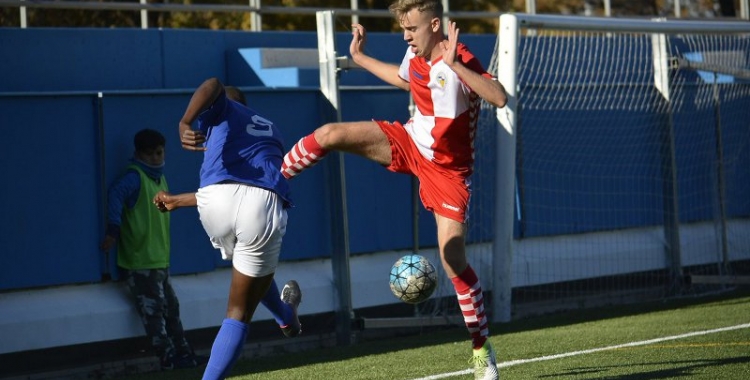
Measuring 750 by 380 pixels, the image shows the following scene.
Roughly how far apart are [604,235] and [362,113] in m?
3.74

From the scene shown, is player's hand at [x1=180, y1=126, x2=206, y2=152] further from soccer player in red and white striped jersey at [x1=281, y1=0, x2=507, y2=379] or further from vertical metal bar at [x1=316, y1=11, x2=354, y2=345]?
vertical metal bar at [x1=316, y1=11, x2=354, y2=345]

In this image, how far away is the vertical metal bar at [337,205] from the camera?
11281mm

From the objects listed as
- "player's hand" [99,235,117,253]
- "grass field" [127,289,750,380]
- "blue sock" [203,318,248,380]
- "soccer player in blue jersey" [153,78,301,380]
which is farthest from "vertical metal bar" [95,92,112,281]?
"blue sock" [203,318,248,380]

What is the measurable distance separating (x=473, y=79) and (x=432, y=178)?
0.80m

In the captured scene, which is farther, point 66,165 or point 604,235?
point 604,235

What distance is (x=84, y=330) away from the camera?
9680 millimetres

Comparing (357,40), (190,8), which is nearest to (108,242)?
(357,40)

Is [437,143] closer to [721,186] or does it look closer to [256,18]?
[256,18]

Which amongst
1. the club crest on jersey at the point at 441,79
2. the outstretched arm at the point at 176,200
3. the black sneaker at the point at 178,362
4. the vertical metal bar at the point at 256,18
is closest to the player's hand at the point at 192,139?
the outstretched arm at the point at 176,200

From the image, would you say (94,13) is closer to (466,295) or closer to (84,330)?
(84,330)

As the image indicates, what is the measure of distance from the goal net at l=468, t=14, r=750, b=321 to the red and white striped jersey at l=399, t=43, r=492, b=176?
4186 millimetres

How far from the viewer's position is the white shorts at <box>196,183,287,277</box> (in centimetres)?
661

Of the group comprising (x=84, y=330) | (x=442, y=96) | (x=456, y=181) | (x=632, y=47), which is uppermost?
(x=632, y=47)

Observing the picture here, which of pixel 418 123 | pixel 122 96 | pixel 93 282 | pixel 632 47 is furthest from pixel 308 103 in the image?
pixel 632 47
